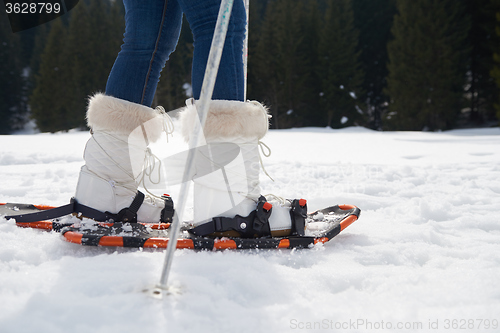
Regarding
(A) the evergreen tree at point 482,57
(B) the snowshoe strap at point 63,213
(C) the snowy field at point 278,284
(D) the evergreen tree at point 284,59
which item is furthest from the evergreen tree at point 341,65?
(B) the snowshoe strap at point 63,213

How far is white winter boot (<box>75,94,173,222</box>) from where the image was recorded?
3.87 feet

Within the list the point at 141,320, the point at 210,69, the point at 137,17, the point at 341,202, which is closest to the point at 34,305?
the point at 141,320

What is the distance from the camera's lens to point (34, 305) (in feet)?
2.06

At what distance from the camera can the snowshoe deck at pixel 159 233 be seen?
96 cm

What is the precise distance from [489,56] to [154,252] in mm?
18330

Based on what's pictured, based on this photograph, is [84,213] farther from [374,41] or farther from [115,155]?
[374,41]

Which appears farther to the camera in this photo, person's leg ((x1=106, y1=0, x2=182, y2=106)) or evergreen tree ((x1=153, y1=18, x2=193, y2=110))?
evergreen tree ((x1=153, y1=18, x2=193, y2=110))

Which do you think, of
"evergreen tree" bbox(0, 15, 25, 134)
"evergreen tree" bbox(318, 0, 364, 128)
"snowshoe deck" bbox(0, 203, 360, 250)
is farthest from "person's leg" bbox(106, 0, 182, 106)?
"evergreen tree" bbox(0, 15, 25, 134)

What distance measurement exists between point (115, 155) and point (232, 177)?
0.45 m

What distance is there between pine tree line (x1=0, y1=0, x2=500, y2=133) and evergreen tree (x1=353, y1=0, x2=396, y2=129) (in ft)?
0.19

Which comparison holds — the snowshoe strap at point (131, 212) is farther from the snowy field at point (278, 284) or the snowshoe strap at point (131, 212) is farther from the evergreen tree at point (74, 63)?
the evergreen tree at point (74, 63)

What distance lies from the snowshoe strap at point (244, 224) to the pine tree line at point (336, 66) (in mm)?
15559

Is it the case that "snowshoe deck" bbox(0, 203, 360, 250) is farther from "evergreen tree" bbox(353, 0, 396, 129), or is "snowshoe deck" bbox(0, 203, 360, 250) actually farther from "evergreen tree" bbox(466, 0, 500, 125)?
"evergreen tree" bbox(353, 0, 396, 129)

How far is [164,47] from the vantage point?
1.31 metres
